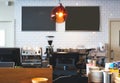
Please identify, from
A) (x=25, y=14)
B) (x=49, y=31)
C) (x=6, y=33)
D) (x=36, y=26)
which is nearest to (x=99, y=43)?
(x=49, y=31)

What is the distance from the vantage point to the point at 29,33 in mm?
6398

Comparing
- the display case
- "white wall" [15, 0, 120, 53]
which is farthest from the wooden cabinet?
"white wall" [15, 0, 120, 53]

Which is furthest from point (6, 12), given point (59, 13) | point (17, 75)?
point (17, 75)

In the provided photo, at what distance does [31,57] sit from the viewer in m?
2.17

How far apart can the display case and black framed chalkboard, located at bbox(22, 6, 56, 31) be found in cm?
→ 414

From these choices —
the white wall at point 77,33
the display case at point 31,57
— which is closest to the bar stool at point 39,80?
the display case at point 31,57

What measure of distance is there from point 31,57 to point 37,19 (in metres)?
4.24

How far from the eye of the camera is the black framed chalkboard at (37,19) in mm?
6305

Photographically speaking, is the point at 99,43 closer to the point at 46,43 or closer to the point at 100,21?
the point at 100,21

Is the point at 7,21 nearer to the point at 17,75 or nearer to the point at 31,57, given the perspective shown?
the point at 31,57

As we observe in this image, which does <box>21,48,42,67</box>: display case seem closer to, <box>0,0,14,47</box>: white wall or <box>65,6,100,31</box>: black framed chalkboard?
<box>65,6,100,31</box>: black framed chalkboard

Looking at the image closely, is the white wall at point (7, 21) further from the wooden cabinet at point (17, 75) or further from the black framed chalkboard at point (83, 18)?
the wooden cabinet at point (17, 75)

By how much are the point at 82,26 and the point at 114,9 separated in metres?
1.06

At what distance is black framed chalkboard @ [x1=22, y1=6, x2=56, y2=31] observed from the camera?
20.7 feet
